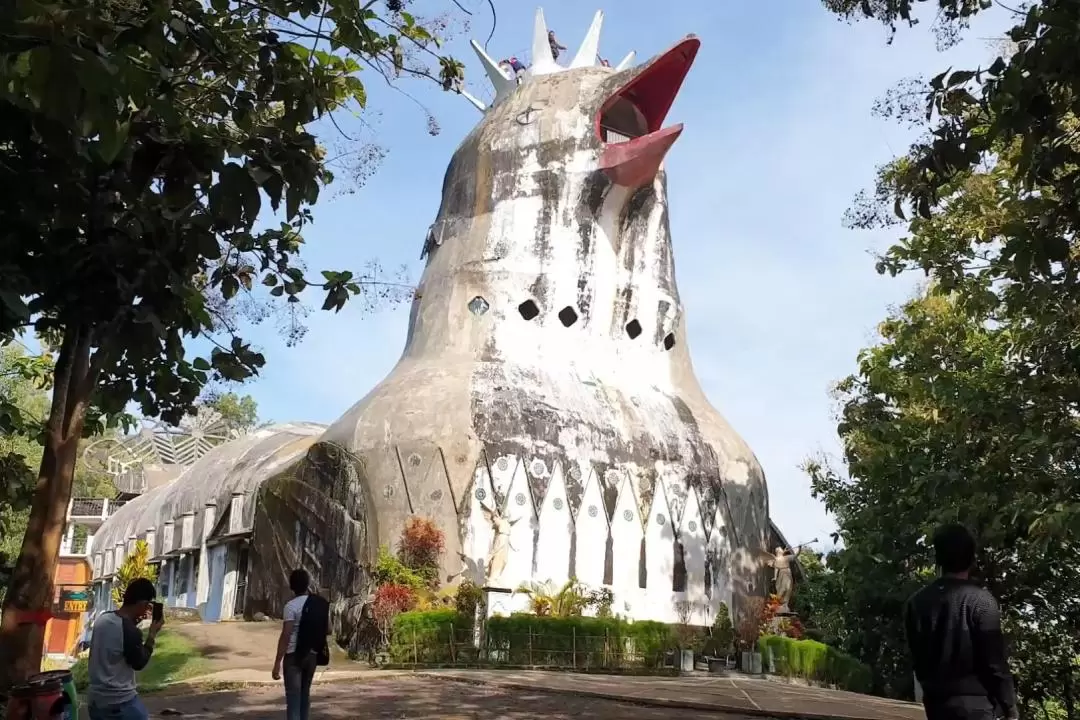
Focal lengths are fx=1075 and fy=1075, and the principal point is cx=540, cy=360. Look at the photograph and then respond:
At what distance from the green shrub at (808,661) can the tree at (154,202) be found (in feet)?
36.4

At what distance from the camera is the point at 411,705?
887cm

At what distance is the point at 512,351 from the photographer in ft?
61.8

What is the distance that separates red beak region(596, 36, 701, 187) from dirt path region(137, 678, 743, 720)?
11559 millimetres

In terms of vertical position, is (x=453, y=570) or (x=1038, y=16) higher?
(x=1038, y=16)

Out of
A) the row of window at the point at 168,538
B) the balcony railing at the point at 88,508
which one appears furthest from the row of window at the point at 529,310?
the balcony railing at the point at 88,508

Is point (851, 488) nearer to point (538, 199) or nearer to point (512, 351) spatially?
point (512, 351)

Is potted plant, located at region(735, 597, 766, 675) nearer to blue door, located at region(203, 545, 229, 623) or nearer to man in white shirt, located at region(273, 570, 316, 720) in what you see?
blue door, located at region(203, 545, 229, 623)

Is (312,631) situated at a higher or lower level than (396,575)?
lower

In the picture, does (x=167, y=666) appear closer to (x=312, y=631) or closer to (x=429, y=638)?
(x=429, y=638)

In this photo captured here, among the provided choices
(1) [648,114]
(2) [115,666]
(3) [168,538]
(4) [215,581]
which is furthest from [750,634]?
(2) [115,666]

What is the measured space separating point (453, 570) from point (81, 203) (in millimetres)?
11688

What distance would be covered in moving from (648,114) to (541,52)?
8.75 ft

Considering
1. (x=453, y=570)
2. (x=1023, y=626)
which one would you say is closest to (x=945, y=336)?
(x=1023, y=626)

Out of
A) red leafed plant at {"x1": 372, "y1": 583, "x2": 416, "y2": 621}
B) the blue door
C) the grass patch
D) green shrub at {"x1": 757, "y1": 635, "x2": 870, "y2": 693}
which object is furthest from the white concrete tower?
the blue door
